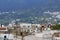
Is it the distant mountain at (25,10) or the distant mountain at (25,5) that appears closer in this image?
the distant mountain at (25,10)

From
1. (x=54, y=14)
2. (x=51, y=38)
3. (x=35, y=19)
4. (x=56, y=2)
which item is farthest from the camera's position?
(x=56, y=2)

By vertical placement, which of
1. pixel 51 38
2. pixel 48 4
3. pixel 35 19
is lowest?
pixel 51 38

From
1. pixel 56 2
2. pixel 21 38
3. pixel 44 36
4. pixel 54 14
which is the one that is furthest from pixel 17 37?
pixel 56 2

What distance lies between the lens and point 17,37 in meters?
15.1

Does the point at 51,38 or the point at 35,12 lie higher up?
the point at 35,12

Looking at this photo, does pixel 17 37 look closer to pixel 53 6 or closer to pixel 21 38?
pixel 21 38

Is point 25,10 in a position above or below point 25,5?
below

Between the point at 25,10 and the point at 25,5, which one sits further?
the point at 25,5

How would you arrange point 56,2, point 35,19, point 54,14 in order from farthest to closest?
point 56,2 → point 54,14 → point 35,19

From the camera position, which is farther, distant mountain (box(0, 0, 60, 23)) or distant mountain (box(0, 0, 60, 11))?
distant mountain (box(0, 0, 60, 11))

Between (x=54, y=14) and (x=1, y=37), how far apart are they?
16747 millimetres

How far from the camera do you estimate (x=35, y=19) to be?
28.8 metres

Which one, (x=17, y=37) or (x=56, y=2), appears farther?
(x=56, y=2)

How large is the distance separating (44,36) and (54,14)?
647 inches
